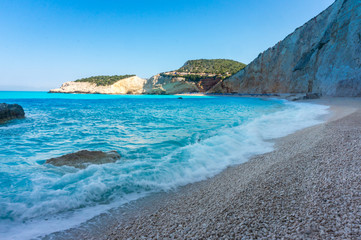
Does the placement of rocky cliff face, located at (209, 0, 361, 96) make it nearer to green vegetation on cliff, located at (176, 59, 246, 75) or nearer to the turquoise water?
the turquoise water

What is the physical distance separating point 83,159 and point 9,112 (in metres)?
11.9

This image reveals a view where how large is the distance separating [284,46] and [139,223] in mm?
48643

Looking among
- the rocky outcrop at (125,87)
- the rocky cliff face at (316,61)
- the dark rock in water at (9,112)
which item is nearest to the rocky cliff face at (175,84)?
the rocky outcrop at (125,87)

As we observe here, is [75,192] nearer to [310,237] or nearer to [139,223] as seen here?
[139,223]

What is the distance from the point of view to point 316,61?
29.3m

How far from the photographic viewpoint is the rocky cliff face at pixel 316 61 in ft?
66.4

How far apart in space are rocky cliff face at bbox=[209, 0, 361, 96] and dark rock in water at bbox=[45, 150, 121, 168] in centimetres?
2469

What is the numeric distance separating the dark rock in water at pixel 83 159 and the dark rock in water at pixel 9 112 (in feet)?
34.4

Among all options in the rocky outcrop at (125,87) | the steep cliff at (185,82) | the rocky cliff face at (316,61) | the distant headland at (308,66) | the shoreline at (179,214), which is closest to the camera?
the shoreline at (179,214)

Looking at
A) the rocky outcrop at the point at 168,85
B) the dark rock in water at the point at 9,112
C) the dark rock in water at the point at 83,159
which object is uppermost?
the rocky outcrop at the point at 168,85

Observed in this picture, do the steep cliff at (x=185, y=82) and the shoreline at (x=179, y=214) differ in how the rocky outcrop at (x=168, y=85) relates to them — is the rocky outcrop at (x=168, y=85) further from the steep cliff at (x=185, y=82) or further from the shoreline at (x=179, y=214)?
the shoreline at (x=179, y=214)

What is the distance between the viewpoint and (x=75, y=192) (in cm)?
332

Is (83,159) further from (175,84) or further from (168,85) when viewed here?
(168,85)

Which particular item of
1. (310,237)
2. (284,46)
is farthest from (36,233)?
(284,46)
